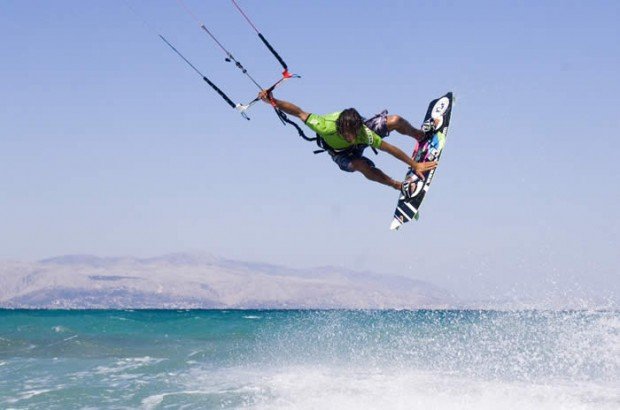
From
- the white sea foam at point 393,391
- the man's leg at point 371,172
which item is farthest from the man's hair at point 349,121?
the white sea foam at point 393,391

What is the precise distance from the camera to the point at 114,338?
22.1 meters

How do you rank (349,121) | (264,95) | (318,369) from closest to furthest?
(349,121) → (264,95) → (318,369)

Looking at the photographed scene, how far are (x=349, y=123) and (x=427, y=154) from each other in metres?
2.39

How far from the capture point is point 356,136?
9.04 m

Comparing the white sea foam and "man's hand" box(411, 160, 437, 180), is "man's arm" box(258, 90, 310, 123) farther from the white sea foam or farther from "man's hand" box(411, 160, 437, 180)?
the white sea foam

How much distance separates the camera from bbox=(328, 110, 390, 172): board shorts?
941 centimetres

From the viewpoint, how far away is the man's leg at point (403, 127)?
10.1 m

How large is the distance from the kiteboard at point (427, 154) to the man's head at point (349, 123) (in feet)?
6.02

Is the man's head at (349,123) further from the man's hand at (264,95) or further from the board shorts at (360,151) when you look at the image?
the man's hand at (264,95)

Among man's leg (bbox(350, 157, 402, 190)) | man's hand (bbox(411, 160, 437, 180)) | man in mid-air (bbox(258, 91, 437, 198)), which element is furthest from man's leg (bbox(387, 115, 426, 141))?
man's leg (bbox(350, 157, 402, 190))

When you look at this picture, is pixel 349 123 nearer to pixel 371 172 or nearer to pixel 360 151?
pixel 360 151

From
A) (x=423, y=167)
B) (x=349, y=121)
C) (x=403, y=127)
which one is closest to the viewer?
(x=349, y=121)

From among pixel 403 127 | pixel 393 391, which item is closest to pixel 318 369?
pixel 393 391

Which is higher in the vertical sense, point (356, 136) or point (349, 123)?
point (349, 123)
